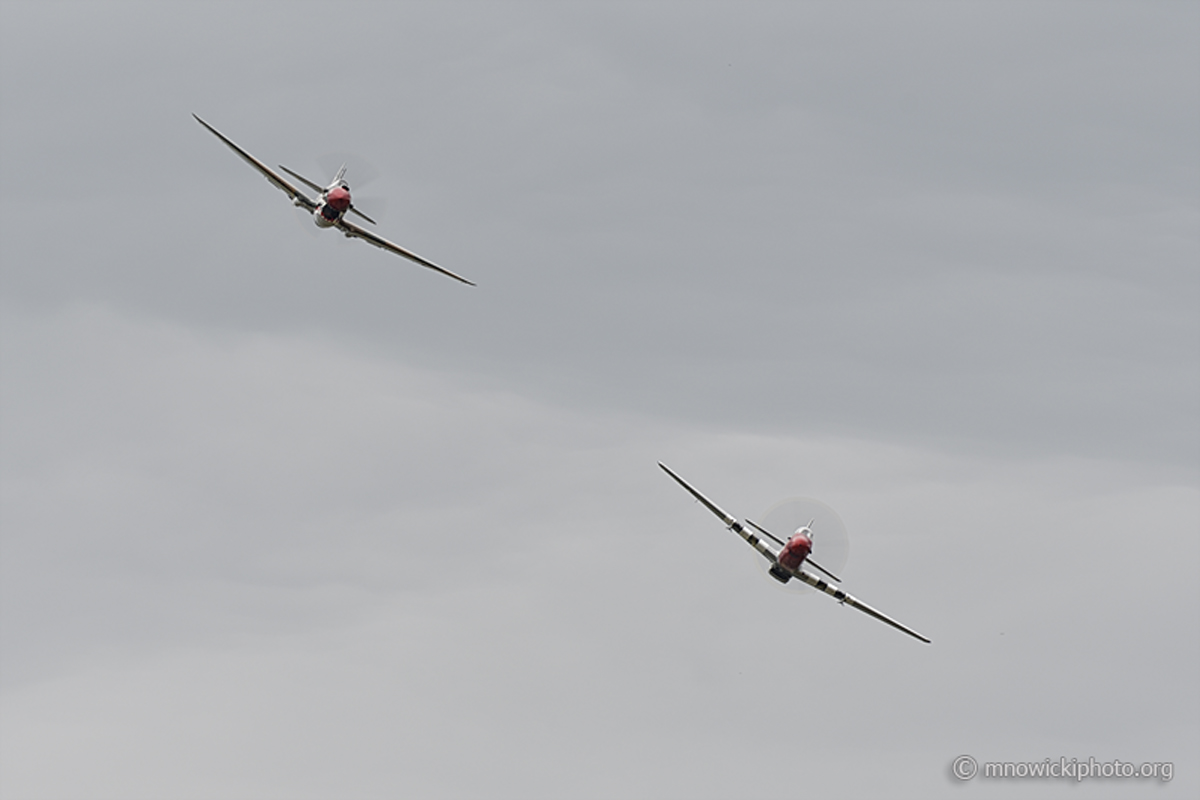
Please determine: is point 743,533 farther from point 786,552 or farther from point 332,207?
point 332,207

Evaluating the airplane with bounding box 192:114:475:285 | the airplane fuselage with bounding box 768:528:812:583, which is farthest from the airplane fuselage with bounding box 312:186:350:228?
the airplane fuselage with bounding box 768:528:812:583

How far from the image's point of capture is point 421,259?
164625 mm

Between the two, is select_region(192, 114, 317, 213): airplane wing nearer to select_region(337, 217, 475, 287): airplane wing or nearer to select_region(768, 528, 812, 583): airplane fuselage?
select_region(337, 217, 475, 287): airplane wing

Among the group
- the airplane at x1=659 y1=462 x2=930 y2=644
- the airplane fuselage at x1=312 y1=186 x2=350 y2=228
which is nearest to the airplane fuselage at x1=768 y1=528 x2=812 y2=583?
the airplane at x1=659 y1=462 x2=930 y2=644

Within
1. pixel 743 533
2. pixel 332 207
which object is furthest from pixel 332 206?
pixel 743 533

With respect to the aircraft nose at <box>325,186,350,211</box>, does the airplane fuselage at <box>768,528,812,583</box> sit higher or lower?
lower

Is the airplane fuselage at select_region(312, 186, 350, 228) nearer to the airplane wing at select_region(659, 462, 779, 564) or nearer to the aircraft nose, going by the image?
the aircraft nose

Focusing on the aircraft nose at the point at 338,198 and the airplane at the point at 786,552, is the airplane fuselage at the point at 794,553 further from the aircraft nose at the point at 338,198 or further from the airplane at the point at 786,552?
the aircraft nose at the point at 338,198

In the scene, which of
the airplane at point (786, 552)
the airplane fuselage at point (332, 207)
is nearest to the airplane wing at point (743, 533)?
the airplane at point (786, 552)

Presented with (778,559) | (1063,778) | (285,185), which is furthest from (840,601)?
(285,185)

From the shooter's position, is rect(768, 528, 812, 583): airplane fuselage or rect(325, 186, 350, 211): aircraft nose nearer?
rect(768, 528, 812, 583): airplane fuselage

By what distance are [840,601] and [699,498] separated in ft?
61.0

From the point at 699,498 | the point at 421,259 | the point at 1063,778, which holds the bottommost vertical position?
the point at 1063,778

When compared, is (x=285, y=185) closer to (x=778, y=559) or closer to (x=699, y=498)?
(x=699, y=498)
